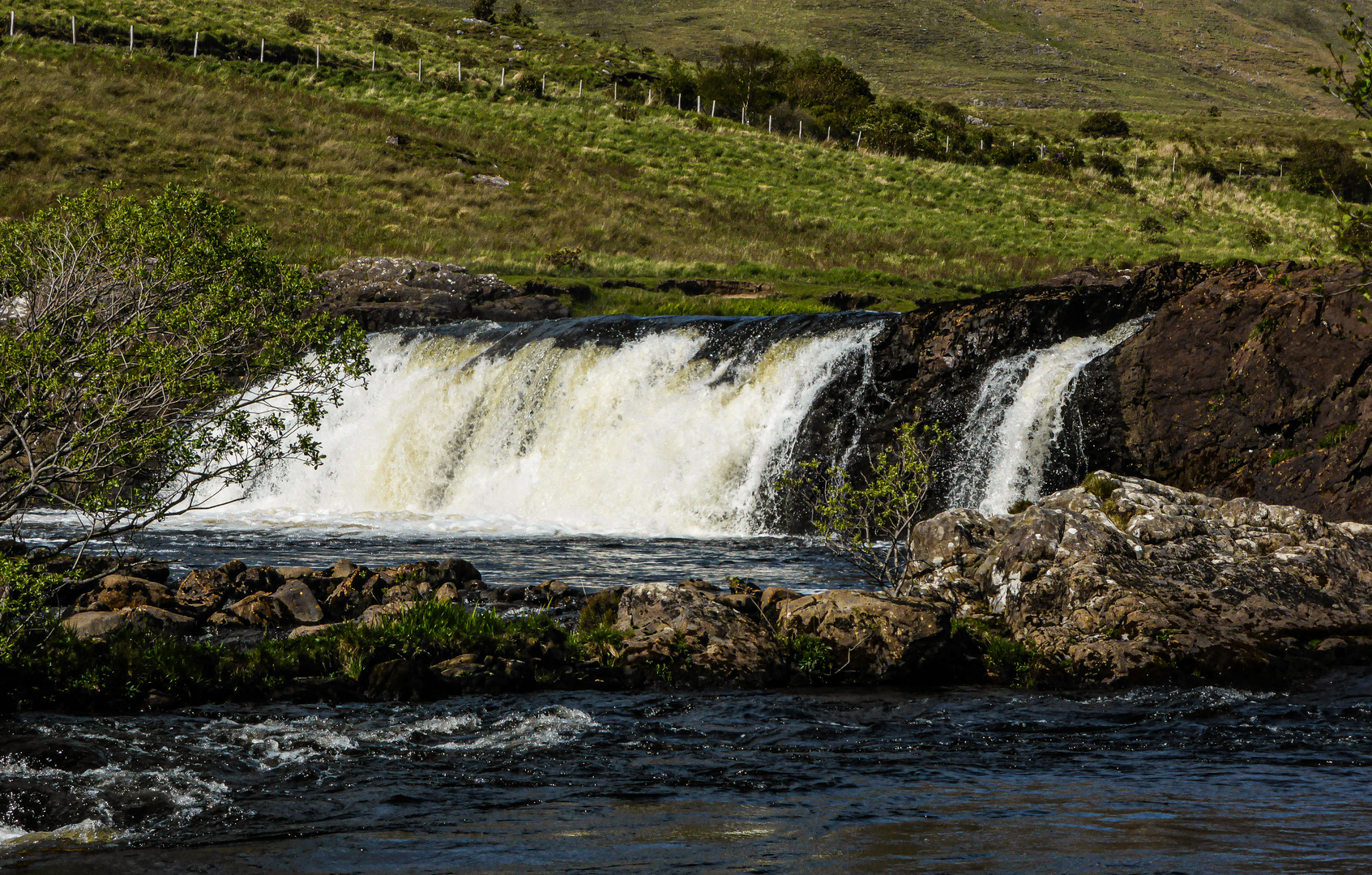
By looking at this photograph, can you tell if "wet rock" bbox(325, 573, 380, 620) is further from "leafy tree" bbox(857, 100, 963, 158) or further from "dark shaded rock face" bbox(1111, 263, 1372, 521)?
"leafy tree" bbox(857, 100, 963, 158)

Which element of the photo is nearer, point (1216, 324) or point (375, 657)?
point (375, 657)

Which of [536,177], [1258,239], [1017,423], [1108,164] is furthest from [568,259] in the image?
[1108,164]

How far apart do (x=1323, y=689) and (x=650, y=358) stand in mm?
21347

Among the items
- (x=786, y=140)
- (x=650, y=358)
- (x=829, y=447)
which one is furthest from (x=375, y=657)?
(x=786, y=140)

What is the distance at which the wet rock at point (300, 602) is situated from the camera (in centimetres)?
1617

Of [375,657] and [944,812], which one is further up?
[944,812]

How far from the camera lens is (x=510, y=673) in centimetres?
1341

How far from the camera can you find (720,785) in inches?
407

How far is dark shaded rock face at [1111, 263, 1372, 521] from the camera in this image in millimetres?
21250

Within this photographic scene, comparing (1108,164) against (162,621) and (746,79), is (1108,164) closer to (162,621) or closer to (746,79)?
(746,79)

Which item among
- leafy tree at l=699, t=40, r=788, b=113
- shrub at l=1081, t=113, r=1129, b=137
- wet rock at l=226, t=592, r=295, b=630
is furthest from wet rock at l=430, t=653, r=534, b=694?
shrub at l=1081, t=113, r=1129, b=137

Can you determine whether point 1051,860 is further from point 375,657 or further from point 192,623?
point 192,623

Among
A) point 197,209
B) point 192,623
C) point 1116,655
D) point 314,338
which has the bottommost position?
point 192,623

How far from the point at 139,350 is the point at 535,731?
6.46m
